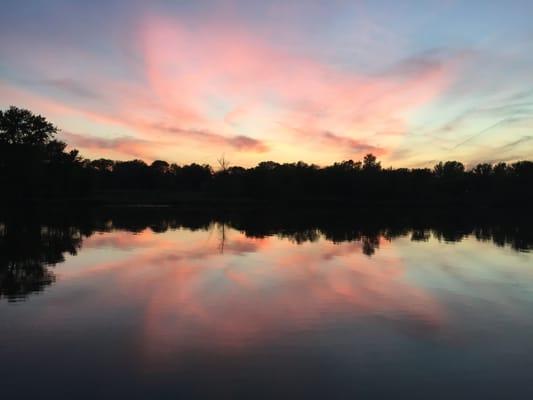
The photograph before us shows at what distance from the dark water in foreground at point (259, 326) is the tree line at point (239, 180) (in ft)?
191

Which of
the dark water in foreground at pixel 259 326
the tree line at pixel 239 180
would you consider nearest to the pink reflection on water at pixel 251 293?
the dark water in foreground at pixel 259 326

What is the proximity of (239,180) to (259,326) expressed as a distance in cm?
10713

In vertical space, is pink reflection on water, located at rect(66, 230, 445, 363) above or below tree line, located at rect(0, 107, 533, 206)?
below

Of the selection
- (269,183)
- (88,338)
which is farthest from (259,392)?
(269,183)

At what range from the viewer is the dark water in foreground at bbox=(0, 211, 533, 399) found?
7797mm

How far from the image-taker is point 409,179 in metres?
131

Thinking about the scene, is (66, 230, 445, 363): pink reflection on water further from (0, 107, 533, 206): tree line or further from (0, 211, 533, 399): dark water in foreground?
(0, 107, 533, 206): tree line

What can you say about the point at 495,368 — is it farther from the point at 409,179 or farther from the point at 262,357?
the point at 409,179

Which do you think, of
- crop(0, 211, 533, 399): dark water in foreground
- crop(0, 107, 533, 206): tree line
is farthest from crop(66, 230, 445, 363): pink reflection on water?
crop(0, 107, 533, 206): tree line

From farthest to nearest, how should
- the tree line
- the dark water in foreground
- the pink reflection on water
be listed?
the tree line → the pink reflection on water → the dark water in foreground

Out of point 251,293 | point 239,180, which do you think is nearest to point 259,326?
point 251,293

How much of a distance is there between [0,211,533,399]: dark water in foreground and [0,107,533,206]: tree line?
58070 mm

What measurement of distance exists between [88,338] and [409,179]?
427ft

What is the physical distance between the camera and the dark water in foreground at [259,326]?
780 centimetres
